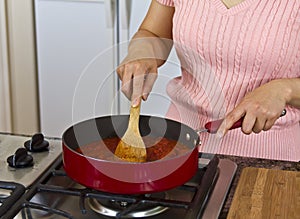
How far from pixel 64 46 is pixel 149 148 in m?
1.37

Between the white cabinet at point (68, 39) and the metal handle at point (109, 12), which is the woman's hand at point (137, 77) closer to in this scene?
the white cabinet at point (68, 39)

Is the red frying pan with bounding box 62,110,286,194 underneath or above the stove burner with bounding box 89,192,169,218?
above

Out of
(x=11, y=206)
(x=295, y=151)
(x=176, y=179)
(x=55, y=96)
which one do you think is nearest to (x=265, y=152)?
(x=295, y=151)

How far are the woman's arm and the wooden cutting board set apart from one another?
0.23 m

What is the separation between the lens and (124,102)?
1.17 metres

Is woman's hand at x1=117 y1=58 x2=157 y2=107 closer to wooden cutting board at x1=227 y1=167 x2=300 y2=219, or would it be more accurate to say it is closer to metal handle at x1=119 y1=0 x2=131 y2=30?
wooden cutting board at x1=227 y1=167 x2=300 y2=219

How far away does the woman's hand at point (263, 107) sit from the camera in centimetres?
104

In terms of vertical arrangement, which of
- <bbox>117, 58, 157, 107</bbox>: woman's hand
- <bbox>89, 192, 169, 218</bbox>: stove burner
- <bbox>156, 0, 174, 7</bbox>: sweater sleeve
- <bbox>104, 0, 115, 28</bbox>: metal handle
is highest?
<bbox>156, 0, 174, 7</bbox>: sweater sleeve

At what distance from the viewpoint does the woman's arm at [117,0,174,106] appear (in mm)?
1119

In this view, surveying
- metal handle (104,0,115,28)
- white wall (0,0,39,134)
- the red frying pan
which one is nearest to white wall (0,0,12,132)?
white wall (0,0,39,134)

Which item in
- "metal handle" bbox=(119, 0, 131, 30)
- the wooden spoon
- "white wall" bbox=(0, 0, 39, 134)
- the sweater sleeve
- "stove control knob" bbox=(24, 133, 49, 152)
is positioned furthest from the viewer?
"white wall" bbox=(0, 0, 39, 134)

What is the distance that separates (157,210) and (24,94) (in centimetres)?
163

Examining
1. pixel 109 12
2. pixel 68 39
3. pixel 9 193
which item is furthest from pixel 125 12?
pixel 9 193

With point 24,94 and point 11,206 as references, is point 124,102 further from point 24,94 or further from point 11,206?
point 24,94
